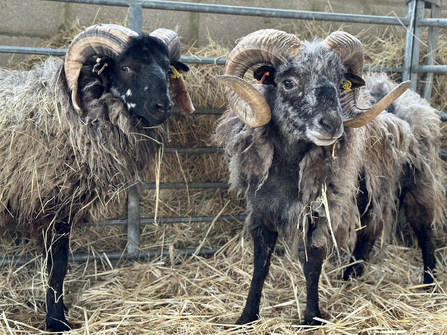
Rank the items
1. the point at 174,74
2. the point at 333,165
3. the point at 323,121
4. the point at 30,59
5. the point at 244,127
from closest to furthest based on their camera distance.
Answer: the point at 323,121 → the point at 333,165 → the point at 244,127 → the point at 174,74 → the point at 30,59

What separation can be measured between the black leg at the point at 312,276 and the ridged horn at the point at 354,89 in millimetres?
941

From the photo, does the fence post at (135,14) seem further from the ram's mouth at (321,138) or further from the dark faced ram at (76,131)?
the ram's mouth at (321,138)

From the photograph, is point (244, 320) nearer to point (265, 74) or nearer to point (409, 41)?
point (265, 74)

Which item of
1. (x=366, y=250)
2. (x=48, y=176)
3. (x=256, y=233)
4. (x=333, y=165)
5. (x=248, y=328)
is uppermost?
(x=333, y=165)

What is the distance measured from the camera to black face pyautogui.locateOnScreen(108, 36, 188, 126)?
112 inches

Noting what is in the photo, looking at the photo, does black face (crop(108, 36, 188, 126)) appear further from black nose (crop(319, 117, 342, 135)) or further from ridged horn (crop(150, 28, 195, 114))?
black nose (crop(319, 117, 342, 135))

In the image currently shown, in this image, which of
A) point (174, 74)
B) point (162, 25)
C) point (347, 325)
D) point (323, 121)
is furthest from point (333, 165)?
point (162, 25)

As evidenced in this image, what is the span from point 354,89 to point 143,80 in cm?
157

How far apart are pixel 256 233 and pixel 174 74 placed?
57.5 inches

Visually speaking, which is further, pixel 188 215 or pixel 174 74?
pixel 188 215

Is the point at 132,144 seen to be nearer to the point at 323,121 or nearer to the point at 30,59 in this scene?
the point at 323,121

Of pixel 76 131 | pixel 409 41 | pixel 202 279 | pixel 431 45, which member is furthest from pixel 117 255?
pixel 431 45

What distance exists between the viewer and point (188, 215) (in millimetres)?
4188

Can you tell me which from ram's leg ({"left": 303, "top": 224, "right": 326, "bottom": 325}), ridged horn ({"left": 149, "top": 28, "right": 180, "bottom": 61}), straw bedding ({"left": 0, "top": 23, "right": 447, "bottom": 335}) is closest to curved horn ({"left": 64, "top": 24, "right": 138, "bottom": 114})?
ridged horn ({"left": 149, "top": 28, "right": 180, "bottom": 61})
